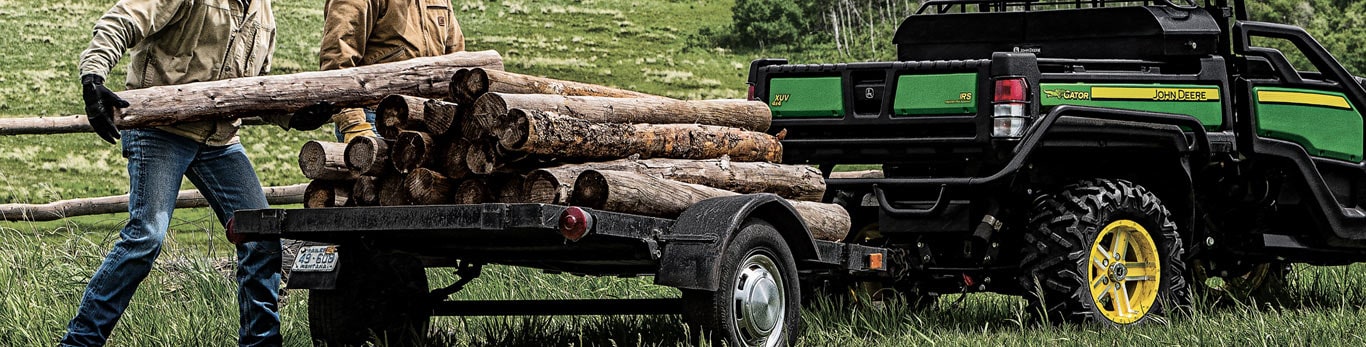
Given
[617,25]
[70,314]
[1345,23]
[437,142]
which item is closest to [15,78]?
[617,25]

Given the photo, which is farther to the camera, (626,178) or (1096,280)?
(1096,280)

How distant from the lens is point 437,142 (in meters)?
5.48

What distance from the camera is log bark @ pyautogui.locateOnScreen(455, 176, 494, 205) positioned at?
17.7 feet

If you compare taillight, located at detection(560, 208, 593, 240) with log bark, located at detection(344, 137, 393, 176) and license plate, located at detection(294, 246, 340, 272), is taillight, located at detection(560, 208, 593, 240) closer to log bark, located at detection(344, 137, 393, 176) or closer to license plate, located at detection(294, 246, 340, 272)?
log bark, located at detection(344, 137, 393, 176)

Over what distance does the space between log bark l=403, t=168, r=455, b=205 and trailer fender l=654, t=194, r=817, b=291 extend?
2.57 feet

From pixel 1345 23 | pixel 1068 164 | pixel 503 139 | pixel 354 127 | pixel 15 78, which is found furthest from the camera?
pixel 1345 23

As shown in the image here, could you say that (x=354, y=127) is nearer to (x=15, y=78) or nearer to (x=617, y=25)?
(x=15, y=78)

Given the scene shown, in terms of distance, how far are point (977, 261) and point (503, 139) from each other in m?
3.35

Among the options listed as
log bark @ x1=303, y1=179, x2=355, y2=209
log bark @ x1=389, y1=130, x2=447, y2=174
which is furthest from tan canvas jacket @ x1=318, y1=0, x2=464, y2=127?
log bark @ x1=389, y1=130, x2=447, y2=174

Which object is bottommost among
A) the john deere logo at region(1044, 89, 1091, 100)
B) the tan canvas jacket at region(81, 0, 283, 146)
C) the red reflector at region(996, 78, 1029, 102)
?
the john deere logo at region(1044, 89, 1091, 100)

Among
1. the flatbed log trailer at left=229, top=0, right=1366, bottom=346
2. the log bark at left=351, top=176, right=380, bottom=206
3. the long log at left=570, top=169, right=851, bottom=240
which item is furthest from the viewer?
the flatbed log trailer at left=229, top=0, right=1366, bottom=346

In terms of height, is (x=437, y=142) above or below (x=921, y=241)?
above

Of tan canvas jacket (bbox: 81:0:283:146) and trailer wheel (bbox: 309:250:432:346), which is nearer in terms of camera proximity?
tan canvas jacket (bbox: 81:0:283:146)

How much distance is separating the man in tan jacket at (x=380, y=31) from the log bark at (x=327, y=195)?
1118 millimetres
